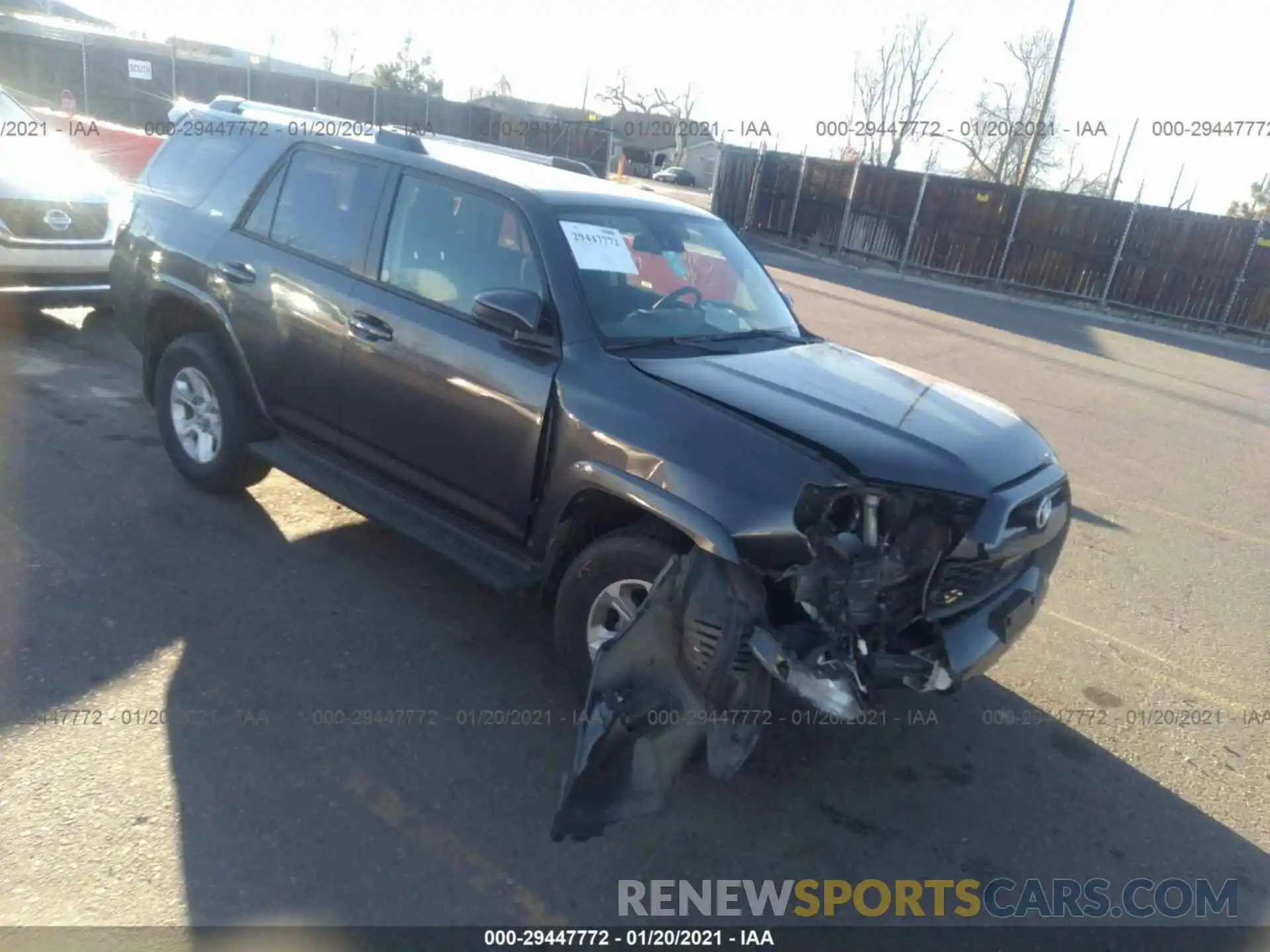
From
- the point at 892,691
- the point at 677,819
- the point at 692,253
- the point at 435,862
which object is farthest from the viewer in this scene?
the point at 692,253

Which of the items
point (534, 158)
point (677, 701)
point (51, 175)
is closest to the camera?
point (677, 701)

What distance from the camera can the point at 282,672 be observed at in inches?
145

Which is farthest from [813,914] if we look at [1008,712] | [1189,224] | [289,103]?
[289,103]

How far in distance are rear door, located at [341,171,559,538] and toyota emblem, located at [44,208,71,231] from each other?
15.9 ft

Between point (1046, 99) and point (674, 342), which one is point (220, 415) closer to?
point (674, 342)

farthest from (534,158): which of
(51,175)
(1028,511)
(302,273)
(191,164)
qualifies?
(51,175)

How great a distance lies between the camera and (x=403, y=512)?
4.12 m

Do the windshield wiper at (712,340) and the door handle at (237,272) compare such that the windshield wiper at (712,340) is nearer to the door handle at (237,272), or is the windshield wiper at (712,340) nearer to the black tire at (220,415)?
the door handle at (237,272)

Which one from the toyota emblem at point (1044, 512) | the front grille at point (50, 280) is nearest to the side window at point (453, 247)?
the toyota emblem at point (1044, 512)

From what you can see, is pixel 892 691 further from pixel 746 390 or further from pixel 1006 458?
pixel 746 390

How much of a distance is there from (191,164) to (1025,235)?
20.9 m

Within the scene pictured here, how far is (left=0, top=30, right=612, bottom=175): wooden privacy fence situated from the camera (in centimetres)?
2748

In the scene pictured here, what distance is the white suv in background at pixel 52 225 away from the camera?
288 inches

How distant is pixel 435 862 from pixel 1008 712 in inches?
100
